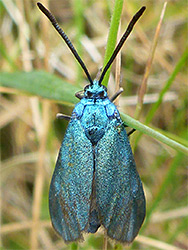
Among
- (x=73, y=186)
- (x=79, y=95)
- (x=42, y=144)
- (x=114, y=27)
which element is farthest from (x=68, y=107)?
(x=114, y=27)

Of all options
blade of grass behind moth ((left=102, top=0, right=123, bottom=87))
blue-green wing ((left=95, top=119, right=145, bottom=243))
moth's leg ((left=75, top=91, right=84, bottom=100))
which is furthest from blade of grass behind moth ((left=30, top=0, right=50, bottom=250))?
blade of grass behind moth ((left=102, top=0, right=123, bottom=87))

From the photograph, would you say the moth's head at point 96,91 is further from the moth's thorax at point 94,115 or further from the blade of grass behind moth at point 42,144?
the blade of grass behind moth at point 42,144

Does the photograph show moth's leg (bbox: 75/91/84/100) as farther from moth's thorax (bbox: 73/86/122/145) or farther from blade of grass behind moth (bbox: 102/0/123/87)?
blade of grass behind moth (bbox: 102/0/123/87)

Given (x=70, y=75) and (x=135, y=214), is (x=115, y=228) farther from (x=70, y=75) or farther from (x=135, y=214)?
(x=70, y=75)

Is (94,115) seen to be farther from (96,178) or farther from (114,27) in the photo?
(114,27)

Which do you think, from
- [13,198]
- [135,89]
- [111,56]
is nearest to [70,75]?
[135,89]
